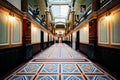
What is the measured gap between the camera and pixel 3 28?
3902 mm

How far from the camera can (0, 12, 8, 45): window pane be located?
3771mm

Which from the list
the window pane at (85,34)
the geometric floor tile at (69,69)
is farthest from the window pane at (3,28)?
the window pane at (85,34)

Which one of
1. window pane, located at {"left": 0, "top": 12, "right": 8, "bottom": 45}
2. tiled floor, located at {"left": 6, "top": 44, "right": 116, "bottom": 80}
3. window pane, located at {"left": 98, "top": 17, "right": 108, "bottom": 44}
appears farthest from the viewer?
window pane, located at {"left": 98, "top": 17, "right": 108, "bottom": 44}

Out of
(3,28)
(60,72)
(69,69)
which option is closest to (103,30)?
(69,69)

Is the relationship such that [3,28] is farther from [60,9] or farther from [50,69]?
[60,9]

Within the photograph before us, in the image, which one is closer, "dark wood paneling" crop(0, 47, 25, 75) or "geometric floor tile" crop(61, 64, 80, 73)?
"dark wood paneling" crop(0, 47, 25, 75)

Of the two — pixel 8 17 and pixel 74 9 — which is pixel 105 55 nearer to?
pixel 8 17

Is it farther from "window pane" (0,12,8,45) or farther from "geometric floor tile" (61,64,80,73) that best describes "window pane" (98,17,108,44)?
"window pane" (0,12,8,45)

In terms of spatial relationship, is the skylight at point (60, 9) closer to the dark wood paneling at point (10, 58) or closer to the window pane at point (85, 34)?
the window pane at point (85, 34)

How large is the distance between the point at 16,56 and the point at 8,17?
174cm

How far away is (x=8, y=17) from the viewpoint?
4273 millimetres

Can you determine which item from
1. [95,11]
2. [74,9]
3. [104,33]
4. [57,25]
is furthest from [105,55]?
[57,25]

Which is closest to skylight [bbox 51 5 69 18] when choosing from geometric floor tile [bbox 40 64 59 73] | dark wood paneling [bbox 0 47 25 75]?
dark wood paneling [bbox 0 47 25 75]

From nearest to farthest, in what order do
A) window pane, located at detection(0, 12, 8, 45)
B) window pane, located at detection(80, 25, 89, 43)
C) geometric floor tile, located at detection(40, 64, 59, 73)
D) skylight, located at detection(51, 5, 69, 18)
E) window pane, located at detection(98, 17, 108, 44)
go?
window pane, located at detection(0, 12, 8, 45) → geometric floor tile, located at detection(40, 64, 59, 73) → window pane, located at detection(98, 17, 108, 44) → window pane, located at detection(80, 25, 89, 43) → skylight, located at detection(51, 5, 69, 18)
